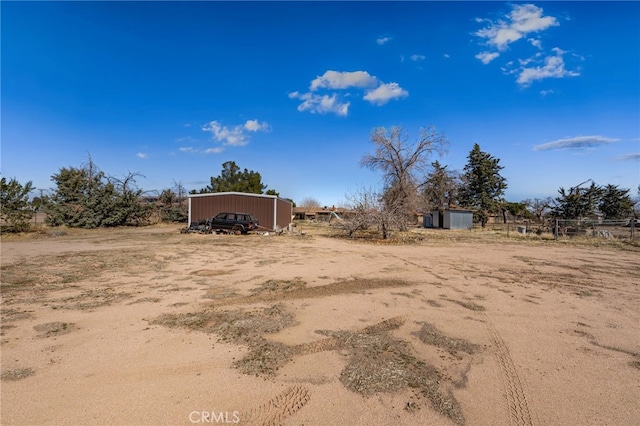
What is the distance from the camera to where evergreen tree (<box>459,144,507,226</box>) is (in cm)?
4228

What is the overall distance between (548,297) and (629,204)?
1584 inches

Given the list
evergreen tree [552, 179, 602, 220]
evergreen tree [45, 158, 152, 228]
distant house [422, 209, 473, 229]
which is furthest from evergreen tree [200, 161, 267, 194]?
evergreen tree [552, 179, 602, 220]

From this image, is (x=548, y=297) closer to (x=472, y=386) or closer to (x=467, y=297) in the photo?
(x=467, y=297)

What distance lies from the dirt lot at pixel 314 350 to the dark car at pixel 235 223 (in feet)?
40.8

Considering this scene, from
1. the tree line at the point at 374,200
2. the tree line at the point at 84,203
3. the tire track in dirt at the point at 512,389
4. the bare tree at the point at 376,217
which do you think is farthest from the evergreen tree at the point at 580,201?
the tree line at the point at 84,203

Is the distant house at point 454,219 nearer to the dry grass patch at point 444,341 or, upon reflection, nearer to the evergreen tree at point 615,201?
the evergreen tree at point 615,201

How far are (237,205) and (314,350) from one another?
2217 centimetres

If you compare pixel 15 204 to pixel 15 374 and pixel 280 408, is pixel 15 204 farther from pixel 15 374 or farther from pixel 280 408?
pixel 280 408

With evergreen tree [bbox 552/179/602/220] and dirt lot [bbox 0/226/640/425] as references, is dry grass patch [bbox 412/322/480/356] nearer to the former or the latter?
dirt lot [bbox 0/226/640/425]

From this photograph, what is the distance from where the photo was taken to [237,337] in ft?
13.3

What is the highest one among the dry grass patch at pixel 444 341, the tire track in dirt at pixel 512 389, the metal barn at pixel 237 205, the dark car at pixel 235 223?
the metal barn at pixel 237 205

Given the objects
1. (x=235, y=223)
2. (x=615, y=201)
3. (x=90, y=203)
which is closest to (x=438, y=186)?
(x=615, y=201)

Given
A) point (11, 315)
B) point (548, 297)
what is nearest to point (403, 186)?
point (548, 297)

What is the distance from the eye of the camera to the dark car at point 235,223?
2006cm
